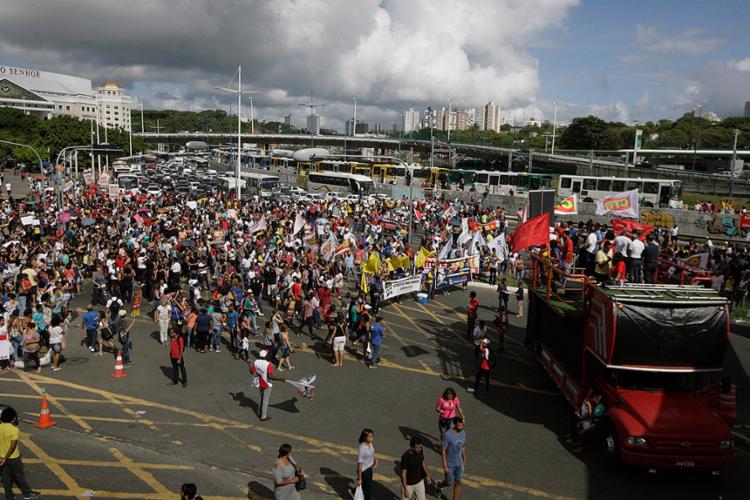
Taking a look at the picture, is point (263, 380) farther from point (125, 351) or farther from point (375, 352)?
point (125, 351)

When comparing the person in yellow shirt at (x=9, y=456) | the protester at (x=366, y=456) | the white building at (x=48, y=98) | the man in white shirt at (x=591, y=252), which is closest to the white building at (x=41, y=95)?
the white building at (x=48, y=98)

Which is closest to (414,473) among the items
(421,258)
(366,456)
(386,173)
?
(366,456)

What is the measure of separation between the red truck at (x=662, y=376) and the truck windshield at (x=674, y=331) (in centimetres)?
1

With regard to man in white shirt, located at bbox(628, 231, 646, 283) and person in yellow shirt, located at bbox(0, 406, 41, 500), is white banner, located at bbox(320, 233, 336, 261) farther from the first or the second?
person in yellow shirt, located at bbox(0, 406, 41, 500)

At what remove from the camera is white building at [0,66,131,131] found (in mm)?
141375

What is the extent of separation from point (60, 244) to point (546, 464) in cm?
2093

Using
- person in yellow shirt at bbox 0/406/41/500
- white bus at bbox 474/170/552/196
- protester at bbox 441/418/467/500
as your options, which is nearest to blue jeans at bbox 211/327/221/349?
person in yellow shirt at bbox 0/406/41/500

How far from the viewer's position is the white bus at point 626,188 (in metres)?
42.5

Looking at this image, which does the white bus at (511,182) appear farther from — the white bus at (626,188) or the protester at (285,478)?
the protester at (285,478)

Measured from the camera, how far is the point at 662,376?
9.14 meters

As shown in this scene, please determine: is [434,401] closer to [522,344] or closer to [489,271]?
[522,344]

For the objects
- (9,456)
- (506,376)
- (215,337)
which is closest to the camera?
(9,456)

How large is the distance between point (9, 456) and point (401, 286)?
14.4 metres

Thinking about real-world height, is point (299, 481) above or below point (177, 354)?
above
